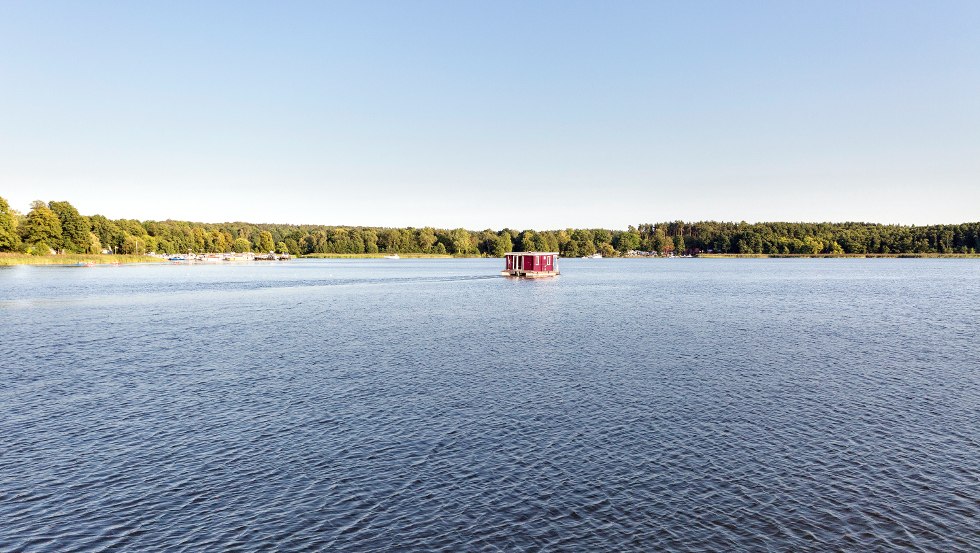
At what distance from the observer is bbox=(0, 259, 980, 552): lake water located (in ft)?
51.9

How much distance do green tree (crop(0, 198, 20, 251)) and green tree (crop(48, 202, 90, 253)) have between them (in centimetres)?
1428

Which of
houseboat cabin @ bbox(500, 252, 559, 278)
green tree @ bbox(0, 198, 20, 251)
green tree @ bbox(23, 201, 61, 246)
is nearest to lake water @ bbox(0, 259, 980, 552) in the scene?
houseboat cabin @ bbox(500, 252, 559, 278)

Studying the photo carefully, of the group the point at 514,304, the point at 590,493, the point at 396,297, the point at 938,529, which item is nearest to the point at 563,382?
the point at 590,493

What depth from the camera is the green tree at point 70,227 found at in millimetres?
188000

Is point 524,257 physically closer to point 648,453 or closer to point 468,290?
point 468,290

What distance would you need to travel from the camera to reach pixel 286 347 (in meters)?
45.0

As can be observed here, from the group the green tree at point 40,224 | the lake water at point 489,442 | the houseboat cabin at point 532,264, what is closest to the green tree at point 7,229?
the green tree at point 40,224

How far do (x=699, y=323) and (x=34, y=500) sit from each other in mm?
53590

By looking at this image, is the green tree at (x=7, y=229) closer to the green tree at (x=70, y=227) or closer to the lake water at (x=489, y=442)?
the green tree at (x=70, y=227)

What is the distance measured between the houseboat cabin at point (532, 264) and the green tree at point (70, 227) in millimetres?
140632

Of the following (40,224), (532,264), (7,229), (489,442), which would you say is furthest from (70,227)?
(489,442)

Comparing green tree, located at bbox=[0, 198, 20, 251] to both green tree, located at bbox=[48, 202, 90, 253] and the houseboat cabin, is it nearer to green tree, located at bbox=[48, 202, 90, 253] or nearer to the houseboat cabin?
green tree, located at bbox=[48, 202, 90, 253]

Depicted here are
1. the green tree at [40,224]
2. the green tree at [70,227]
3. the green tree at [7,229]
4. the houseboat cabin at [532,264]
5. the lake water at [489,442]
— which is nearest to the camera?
the lake water at [489,442]

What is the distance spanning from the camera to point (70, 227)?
191m
